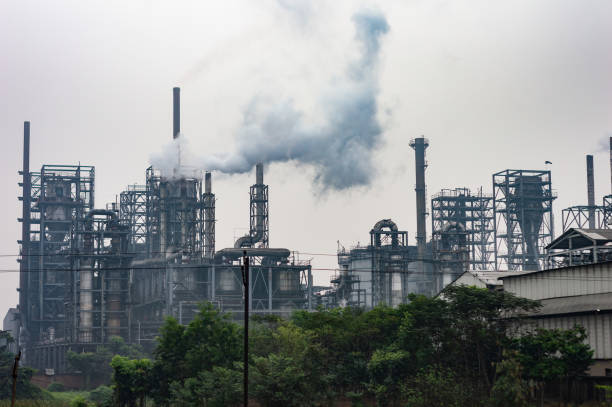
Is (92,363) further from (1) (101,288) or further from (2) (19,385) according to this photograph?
(2) (19,385)

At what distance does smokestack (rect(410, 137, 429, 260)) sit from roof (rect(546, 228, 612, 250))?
51.1 metres

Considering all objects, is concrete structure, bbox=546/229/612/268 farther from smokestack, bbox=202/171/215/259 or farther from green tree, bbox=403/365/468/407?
smokestack, bbox=202/171/215/259

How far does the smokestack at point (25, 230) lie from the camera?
4510 inches

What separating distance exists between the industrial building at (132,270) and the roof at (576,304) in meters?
50.0

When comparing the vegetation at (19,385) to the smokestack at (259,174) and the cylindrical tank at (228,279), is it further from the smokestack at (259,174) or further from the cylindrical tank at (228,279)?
the smokestack at (259,174)

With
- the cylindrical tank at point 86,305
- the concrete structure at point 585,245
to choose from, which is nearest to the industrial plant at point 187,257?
the cylindrical tank at point 86,305

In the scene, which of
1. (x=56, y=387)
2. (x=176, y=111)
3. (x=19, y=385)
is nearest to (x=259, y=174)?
(x=176, y=111)

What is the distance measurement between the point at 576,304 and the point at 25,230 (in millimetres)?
94735

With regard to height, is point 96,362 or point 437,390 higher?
point 437,390

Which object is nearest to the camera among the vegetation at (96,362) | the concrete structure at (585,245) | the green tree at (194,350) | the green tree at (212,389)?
the green tree at (212,389)

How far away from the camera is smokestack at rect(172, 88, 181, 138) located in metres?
109

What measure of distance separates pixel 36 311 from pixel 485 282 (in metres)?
80.8

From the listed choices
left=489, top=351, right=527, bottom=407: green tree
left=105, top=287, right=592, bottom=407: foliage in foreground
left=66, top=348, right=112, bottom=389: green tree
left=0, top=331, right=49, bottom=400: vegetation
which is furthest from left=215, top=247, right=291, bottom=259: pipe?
left=489, top=351, right=527, bottom=407: green tree

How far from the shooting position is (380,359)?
43.8 metres
